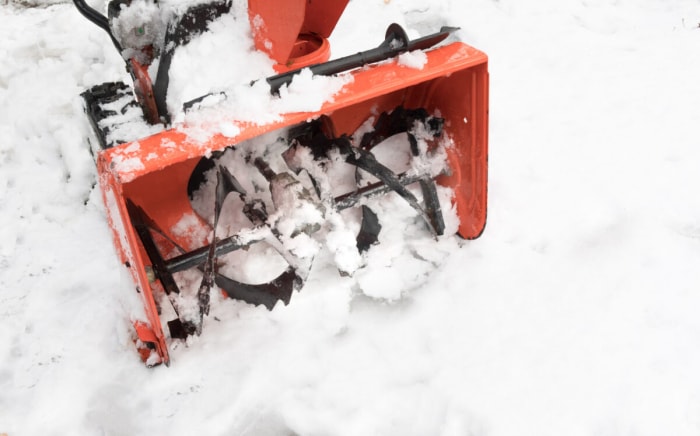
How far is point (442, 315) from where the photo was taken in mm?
1924

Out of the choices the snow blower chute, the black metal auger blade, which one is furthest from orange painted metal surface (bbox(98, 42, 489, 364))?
the black metal auger blade

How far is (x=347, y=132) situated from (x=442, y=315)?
0.76 metres

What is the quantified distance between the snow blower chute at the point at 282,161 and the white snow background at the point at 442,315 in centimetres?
13

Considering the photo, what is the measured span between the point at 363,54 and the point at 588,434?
1.24m

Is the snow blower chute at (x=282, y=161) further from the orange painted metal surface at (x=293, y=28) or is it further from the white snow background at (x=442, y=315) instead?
the white snow background at (x=442, y=315)

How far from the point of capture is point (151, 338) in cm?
171

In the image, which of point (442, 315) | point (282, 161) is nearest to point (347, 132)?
point (282, 161)

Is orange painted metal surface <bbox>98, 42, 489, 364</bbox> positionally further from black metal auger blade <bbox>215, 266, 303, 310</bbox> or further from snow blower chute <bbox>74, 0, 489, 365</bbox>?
black metal auger blade <bbox>215, 266, 303, 310</bbox>

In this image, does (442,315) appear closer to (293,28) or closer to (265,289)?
(265,289)

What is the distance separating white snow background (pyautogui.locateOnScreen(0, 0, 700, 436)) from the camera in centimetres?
168

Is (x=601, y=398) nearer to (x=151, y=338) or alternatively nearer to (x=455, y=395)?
(x=455, y=395)

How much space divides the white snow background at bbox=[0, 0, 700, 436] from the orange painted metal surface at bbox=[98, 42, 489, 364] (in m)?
0.21

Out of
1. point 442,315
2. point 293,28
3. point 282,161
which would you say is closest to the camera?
point 293,28

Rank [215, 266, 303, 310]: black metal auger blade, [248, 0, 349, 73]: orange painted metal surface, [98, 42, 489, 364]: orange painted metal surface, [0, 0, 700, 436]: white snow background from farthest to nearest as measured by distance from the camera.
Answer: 1. [215, 266, 303, 310]: black metal auger blade
2. [0, 0, 700, 436]: white snow background
3. [248, 0, 349, 73]: orange painted metal surface
4. [98, 42, 489, 364]: orange painted metal surface
